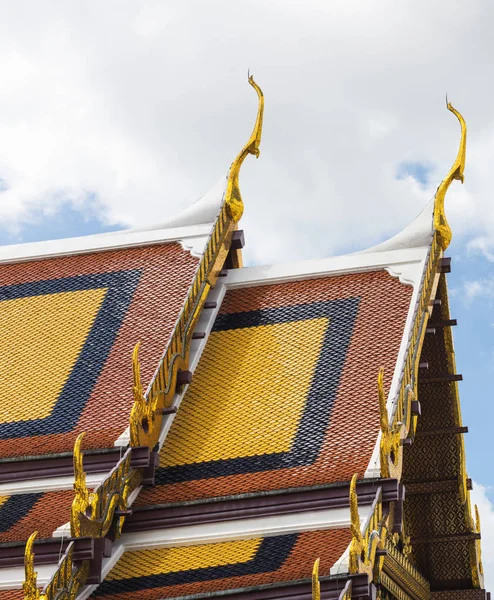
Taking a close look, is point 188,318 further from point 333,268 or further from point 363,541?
point 363,541

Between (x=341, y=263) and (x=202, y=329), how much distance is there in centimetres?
146

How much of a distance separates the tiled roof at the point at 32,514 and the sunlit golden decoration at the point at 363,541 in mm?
2154

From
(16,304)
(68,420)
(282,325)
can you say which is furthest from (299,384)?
(16,304)

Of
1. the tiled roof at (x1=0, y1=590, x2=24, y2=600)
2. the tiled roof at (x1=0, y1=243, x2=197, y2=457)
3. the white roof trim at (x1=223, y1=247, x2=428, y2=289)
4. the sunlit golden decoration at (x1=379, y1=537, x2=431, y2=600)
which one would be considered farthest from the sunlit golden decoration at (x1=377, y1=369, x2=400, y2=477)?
the tiled roof at (x1=0, y1=590, x2=24, y2=600)

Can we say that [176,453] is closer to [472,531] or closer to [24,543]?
[24,543]

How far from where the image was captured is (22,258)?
1507 centimetres

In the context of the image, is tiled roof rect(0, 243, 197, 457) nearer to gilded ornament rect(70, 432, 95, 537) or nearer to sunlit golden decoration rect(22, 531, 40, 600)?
gilded ornament rect(70, 432, 95, 537)

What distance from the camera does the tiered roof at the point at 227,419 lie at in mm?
10953

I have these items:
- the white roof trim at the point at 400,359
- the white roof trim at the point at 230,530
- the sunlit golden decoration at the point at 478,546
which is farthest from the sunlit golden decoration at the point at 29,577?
the sunlit golden decoration at the point at 478,546

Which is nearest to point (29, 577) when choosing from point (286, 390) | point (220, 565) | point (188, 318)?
point (220, 565)

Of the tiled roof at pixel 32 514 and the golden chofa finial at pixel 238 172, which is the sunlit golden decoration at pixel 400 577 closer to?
the tiled roof at pixel 32 514

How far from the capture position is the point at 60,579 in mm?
10438

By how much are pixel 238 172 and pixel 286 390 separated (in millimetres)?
2857

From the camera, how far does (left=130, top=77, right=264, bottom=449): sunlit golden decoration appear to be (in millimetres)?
12141
